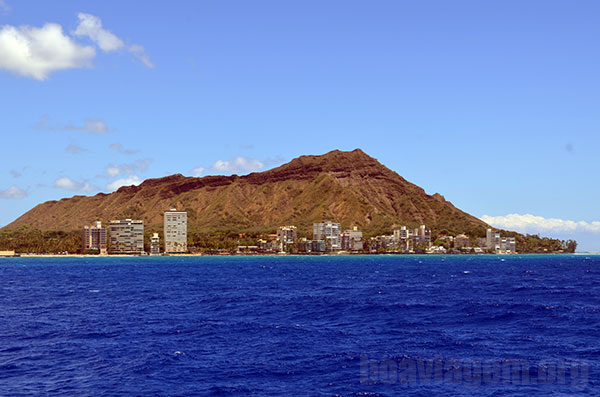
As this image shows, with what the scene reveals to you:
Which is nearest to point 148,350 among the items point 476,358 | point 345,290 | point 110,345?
point 110,345

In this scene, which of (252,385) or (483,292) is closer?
(252,385)

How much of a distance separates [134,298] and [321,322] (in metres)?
47.9

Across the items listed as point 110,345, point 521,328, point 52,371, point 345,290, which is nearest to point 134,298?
point 345,290

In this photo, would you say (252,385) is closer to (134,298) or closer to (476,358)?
(476,358)

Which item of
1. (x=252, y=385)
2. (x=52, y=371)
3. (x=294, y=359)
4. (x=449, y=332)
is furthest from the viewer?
(x=449, y=332)

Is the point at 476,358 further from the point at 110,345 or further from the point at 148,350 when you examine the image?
the point at 110,345

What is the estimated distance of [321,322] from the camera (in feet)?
247

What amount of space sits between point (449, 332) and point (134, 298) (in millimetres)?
64104

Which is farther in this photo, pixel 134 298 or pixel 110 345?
pixel 134 298

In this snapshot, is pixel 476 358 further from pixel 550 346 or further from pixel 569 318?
pixel 569 318

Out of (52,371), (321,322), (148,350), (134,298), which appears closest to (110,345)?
(148,350)

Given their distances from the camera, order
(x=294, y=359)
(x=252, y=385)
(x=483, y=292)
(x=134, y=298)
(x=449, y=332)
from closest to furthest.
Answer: (x=252, y=385) → (x=294, y=359) → (x=449, y=332) → (x=134, y=298) → (x=483, y=292)

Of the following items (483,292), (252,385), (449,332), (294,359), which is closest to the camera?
(252,385)

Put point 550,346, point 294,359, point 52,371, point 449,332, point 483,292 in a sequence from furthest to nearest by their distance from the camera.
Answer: point 483,292 < point 449,332 < point 550,346 < point 294,359 < point 52,371
